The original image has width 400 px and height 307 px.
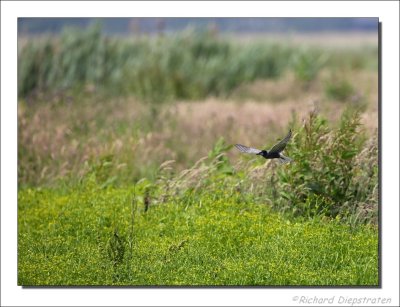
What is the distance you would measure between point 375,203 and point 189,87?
6.62 meters

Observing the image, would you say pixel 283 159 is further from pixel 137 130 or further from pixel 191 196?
pixel 137 130

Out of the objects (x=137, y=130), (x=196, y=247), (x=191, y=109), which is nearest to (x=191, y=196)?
(x=196, y=247)

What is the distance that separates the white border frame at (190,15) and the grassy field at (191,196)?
10 cm

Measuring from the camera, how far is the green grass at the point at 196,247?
6785mm

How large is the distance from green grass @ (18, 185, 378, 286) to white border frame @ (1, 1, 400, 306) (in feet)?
0.29

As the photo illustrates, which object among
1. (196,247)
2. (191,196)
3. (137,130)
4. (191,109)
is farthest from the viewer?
(191,109)

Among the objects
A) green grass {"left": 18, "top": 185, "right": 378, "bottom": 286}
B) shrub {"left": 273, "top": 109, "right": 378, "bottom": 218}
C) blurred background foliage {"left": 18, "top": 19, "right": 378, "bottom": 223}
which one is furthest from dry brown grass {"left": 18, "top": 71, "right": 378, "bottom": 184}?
green grass {"left": 18, "top": 185, "right": 378, "bottom": 286}

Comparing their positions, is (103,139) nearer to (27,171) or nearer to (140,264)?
(27,171)

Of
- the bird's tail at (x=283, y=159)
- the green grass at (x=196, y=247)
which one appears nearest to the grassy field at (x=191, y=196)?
the green grass at (x=196, y=247)

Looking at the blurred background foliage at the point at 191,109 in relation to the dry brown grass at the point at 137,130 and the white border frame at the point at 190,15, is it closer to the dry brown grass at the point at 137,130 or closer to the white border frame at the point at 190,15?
the dry brown grass at the point at 137,130

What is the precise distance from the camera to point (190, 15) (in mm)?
7223

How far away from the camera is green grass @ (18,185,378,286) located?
6.79m

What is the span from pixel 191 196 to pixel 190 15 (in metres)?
1.71

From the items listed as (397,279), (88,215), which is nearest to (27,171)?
(88,215)
